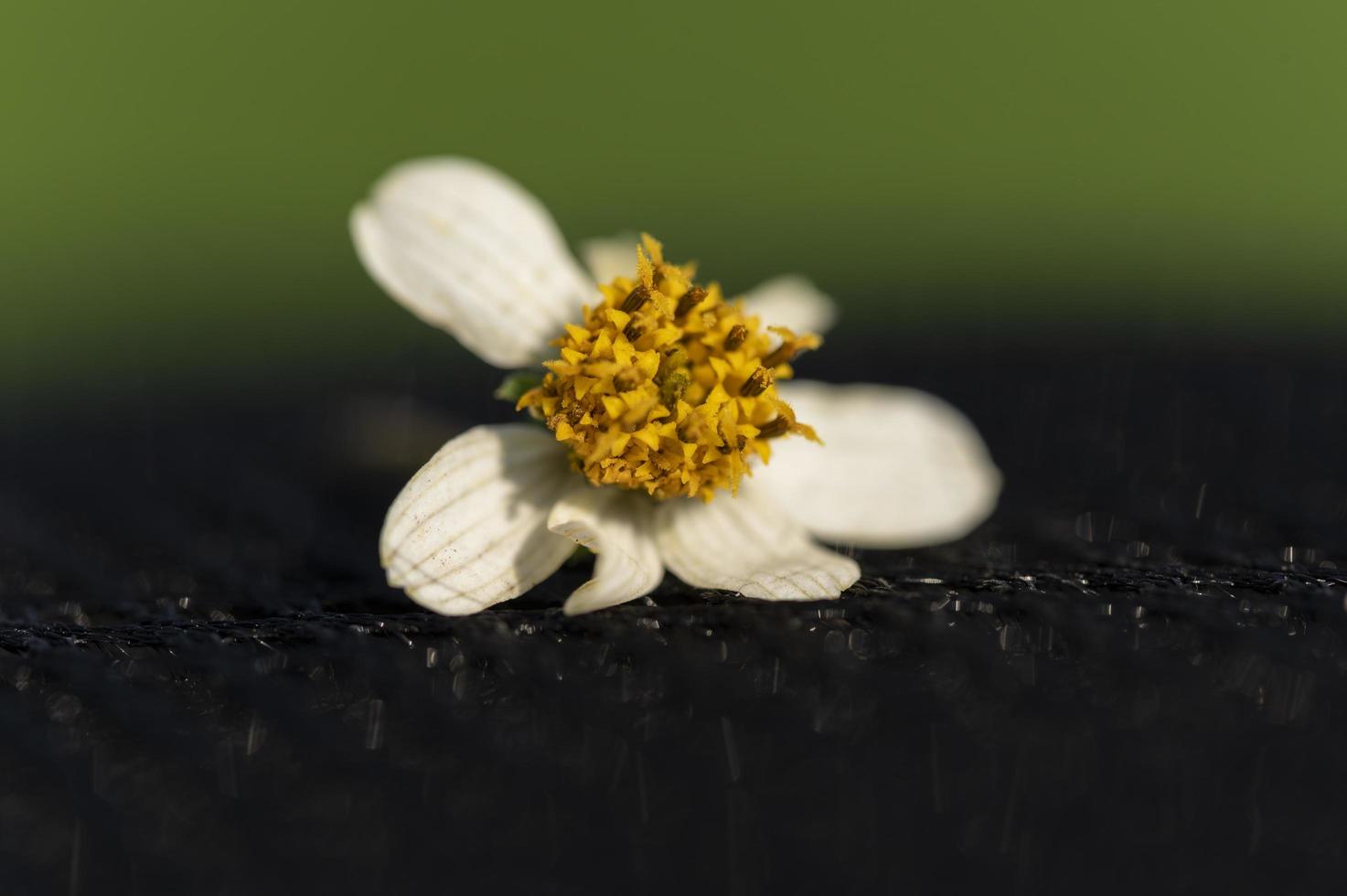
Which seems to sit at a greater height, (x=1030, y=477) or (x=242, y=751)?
(x=1030, y=477)

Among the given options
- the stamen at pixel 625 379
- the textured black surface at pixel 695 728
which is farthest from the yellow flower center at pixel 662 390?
the textured black surface at pixel 695 728

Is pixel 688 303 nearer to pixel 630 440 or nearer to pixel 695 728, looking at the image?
pixel 630 440

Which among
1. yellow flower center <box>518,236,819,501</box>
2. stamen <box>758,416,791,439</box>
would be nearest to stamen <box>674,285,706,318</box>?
yellow flower center <box>518,236,819,501</box>

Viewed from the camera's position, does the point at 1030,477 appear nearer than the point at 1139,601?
No

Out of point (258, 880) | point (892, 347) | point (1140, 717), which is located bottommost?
point (258, 880)

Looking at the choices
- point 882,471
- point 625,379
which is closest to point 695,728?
point 625,379

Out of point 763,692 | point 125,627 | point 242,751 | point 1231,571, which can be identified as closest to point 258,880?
point 242,751

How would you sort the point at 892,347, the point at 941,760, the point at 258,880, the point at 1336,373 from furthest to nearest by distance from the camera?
the point at 892,347, the point at 1336,373, the point at 941,760, the point at 258,880

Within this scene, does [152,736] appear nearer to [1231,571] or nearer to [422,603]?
[422,603]
